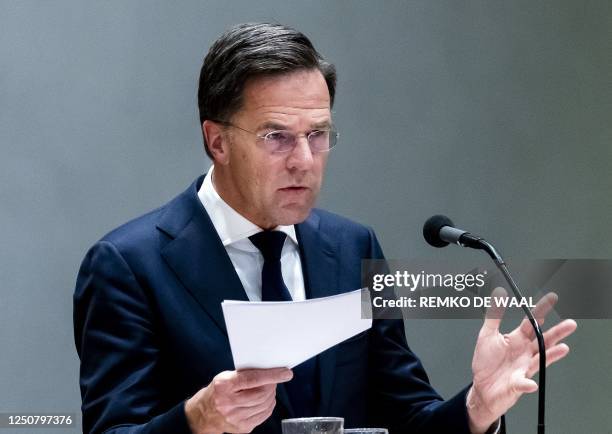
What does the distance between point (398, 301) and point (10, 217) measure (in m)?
1.13

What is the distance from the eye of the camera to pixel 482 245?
77.5 inches

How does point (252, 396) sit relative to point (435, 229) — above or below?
below

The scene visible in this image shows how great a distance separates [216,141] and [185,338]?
477 mm

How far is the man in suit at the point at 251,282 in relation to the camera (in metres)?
2.12

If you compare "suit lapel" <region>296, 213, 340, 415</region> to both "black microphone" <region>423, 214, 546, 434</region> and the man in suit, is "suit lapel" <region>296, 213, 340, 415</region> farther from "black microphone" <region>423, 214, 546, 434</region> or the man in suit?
"black microphone" <region>423, 214, 546, 434</region>

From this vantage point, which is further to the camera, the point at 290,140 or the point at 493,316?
the point at 290,140

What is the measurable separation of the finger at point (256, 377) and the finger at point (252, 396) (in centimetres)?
3

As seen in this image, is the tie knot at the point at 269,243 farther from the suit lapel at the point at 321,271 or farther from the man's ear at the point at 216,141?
the man's ear at the point at 216,141

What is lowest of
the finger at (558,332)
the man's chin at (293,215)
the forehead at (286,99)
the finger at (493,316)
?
the finger at (558,332)

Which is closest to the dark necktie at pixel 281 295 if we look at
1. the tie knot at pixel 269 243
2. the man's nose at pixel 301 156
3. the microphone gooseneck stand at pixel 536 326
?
the tie knot at pixel 269 243

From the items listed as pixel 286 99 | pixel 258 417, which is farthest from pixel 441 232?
pixel 258 417

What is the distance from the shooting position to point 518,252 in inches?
139

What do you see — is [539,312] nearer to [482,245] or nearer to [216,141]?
[482,245]

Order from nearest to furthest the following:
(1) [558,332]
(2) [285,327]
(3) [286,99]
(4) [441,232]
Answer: (2) [285,327], (1) [558,332], (4) [441,232], (3) [286,99]
